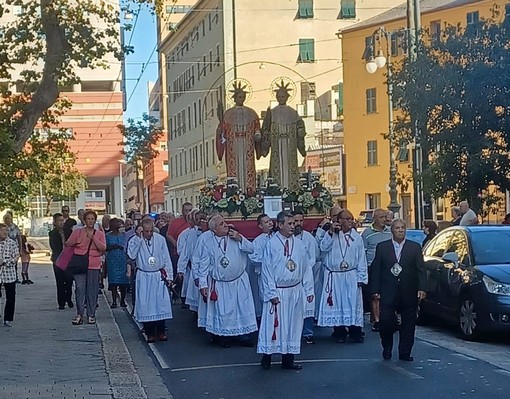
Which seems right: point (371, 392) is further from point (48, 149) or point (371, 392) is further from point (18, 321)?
point (48, 149)

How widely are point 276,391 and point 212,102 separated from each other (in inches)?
1657

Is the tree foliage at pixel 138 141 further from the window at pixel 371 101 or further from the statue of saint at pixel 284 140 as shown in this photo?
the statue of saint at pixel 284 140

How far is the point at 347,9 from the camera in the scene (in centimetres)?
6825

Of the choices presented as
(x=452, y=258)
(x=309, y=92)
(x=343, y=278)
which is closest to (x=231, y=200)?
(x=343, y=278)

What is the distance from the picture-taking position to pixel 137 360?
12133 millimetres

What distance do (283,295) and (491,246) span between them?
4.44 meters

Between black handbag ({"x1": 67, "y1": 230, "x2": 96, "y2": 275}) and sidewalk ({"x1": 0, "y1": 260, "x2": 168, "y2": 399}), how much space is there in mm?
880

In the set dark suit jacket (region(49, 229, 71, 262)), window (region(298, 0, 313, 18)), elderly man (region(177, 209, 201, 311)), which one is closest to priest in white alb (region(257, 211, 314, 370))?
elderly man (region(177, 209, 201, 311))

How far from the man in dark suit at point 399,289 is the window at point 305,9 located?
57.3 metres

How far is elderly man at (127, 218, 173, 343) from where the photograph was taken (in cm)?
1355

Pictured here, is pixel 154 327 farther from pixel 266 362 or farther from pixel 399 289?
pixel 399 289

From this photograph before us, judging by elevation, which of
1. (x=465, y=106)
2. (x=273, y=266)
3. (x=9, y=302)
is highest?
(x=465, y=106)

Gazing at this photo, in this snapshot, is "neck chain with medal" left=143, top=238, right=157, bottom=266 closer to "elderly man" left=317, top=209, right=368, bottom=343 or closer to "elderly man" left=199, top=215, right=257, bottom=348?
"elderly man" left=199, top=215, right=257, bottom=348

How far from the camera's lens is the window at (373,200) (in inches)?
2375
